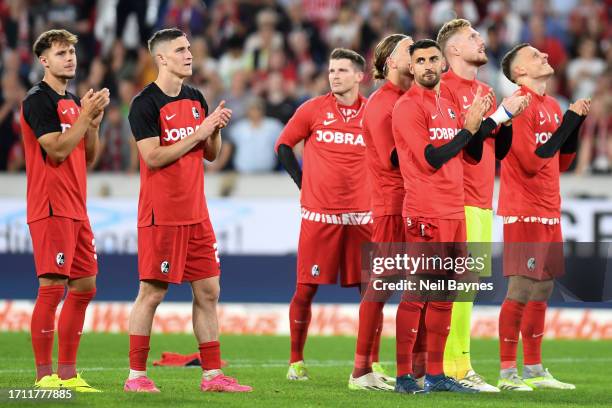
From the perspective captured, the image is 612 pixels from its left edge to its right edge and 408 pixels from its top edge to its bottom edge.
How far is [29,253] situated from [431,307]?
8139 mm

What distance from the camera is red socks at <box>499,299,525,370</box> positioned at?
987 cm

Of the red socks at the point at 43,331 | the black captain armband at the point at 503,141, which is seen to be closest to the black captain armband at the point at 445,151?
the black captain armband at the point at 503,141

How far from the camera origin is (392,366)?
38.1 ft

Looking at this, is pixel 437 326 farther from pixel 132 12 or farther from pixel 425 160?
pixel 132 12

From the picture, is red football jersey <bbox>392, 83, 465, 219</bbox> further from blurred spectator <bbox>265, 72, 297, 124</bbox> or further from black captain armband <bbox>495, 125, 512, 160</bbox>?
blurred spectator <bbox>265, 72, 297, 124</bbox>

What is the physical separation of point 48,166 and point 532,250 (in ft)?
12.6

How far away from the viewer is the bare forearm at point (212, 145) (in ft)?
30.1

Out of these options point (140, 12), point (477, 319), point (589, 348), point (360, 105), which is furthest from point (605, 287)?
point (140, 12)

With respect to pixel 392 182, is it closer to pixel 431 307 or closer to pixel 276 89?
pixel 431 307

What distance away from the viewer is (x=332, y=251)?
1091 cm

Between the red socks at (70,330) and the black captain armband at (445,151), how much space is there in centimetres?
272

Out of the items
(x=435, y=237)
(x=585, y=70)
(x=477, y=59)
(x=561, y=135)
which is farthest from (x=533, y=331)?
(x=585, y=70)

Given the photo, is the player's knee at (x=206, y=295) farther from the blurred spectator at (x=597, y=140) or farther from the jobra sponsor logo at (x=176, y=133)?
the blurred spectator at (x=597, y=140)

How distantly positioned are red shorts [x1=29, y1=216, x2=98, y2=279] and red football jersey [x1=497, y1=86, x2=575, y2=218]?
3386mm
